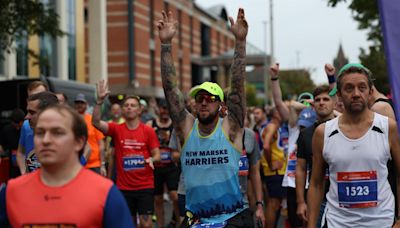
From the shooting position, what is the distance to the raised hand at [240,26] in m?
5.50

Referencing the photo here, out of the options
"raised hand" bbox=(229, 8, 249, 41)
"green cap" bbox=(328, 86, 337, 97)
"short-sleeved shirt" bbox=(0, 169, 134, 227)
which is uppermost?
"raised hand" bbox=(229, 8, 249, 41)

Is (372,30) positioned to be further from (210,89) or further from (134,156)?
(210,89)

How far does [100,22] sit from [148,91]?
11.8 meters

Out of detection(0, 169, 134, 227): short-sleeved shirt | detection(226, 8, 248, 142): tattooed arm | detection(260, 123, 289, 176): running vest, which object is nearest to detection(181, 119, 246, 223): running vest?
detection(226, 8, 248, 142): tattooed arm

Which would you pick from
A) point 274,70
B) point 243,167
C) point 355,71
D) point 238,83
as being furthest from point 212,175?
point 274,70

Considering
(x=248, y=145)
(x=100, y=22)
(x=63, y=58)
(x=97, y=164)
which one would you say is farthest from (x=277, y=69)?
(x=100, y=22)

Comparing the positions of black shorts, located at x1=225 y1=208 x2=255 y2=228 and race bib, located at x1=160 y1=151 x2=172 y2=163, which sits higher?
race bib, located at x1=160 y1=151 x2=172 y2=163

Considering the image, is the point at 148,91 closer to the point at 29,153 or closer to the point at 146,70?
the point at 146,70

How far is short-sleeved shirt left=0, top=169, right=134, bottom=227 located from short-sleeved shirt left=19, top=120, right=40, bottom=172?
7.84 ft

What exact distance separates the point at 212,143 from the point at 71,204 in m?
2.37

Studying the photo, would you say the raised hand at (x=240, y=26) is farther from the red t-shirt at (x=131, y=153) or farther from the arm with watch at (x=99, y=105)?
the red t-shirt at (x=131, y=153)

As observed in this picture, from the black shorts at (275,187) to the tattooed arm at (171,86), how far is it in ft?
14.6

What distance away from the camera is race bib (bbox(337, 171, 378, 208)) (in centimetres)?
493

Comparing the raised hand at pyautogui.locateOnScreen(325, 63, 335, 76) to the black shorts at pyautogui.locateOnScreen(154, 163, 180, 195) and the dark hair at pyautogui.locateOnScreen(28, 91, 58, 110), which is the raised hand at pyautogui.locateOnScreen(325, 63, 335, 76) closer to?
the dark hair at pyautogui.locateOnScreen(28, 91, 58, 110)
